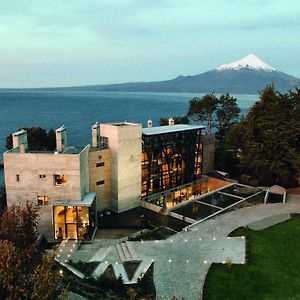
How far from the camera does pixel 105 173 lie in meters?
31.7

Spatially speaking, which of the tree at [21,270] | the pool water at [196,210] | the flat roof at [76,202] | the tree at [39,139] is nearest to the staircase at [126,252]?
the flat roof at [76,202]

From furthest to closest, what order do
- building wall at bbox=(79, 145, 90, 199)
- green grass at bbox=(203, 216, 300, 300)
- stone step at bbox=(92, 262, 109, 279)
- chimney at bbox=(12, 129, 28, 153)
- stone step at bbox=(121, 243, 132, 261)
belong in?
chimney at bbox=(12, 129, 28, 153), building wall at bbox=(79, 145, 90, 199), stone step at bbox=(121, 243, 132, 261), stone step at bbox=(92, 262, 109, 279), green grass at bbox=(203, 216, 300, 300)

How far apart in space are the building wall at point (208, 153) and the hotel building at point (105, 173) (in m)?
0.13

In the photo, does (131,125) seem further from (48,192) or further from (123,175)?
(48,192)

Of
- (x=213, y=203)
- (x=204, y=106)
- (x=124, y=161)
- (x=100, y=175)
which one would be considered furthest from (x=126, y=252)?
(x=204, y=106)

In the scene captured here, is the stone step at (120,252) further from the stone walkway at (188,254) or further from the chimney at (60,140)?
the chimney at (60,140)

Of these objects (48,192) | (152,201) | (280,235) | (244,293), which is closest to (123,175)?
(152,201)

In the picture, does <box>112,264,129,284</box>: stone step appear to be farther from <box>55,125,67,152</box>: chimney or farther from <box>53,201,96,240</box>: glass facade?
<box>55,125,67,152</box>: chimney

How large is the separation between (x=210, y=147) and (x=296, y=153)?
1249 cm

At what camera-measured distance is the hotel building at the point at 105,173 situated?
2612cm

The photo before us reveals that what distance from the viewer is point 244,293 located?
1852 cm

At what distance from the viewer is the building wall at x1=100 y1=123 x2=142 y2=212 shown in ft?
102

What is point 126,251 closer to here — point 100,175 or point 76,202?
point 76,202

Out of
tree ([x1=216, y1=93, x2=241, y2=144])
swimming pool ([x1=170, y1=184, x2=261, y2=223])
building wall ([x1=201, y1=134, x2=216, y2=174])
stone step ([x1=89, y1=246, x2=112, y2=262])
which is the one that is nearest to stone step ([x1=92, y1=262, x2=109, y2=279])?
stone step ([x1=89, y1=246, x2=112, y2=262])
